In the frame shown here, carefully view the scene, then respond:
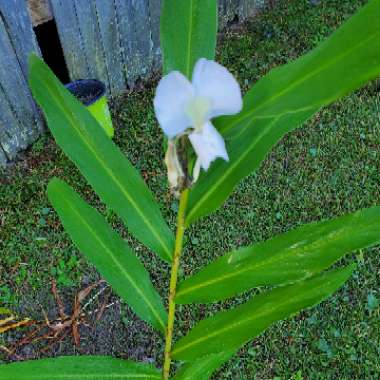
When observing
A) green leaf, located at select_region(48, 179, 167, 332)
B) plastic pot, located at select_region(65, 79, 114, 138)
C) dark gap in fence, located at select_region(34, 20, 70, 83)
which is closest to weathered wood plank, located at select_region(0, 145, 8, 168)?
plastic pot, located at select_region(65, 79, 114, 138)

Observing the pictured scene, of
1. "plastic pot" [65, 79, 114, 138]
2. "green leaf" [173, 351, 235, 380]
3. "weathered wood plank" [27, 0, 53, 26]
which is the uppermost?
"weathered wood plank" [27, 0, 53, 26]

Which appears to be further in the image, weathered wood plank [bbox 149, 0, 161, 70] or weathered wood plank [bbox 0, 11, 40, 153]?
weathered wood plank [bbox 149, 0, 161, 70]

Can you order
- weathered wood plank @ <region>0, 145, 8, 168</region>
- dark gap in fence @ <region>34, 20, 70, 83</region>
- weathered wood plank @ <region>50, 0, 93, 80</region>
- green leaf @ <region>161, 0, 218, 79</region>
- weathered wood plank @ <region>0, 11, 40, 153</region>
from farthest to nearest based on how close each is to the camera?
dark gap in fence @ <region>34, 20, 70, 83</region> → weathered wood plank @ <region>0, 145, 8, 168</region> → weathered wood plank @ <region>50, 0, 93, 80</region> → weathered wood plank @ <region>0, 11, 40, 153</region> → green leaf @ <region>161, 0, 218, 79</region>

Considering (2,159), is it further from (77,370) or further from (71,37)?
(77,370)

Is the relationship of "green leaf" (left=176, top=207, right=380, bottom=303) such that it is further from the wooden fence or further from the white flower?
the wooden fence

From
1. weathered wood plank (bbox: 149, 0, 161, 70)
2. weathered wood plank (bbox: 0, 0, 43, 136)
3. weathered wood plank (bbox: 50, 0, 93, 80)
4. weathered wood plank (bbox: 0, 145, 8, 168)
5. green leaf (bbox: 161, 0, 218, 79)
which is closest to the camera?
green leaf (bbox: 161, 0, 218, 79)

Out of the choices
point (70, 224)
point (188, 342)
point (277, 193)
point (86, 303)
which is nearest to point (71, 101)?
point (70, 224)
